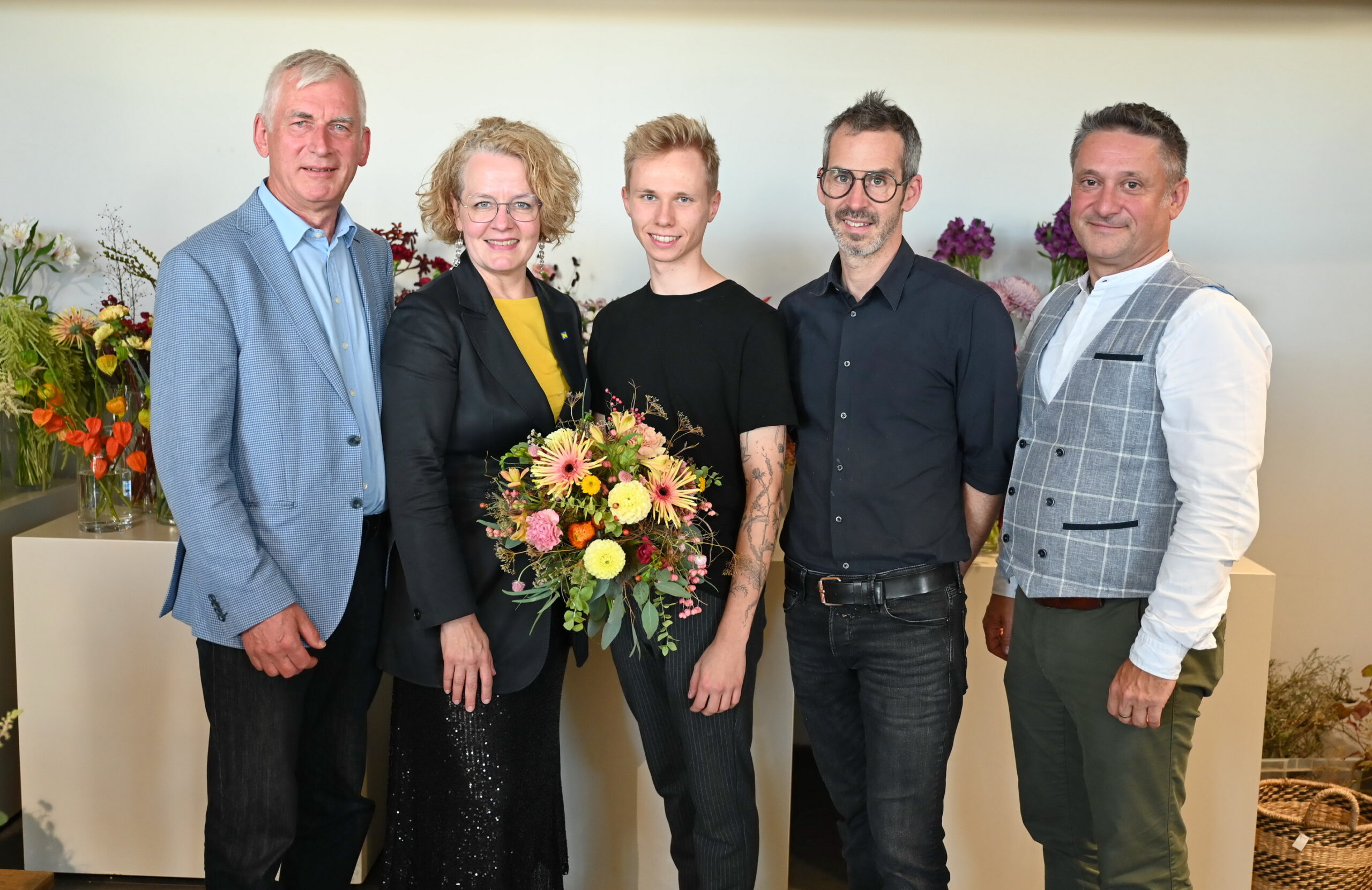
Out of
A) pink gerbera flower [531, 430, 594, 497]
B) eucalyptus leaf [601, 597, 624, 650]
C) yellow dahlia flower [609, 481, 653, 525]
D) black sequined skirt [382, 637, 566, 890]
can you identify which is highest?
pink gerbera flower [531, 430, 594, 497]

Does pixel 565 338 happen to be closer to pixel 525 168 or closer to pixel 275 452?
pixel 525 168

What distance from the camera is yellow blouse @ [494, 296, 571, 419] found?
7.42 feet

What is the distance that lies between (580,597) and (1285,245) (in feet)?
10.4

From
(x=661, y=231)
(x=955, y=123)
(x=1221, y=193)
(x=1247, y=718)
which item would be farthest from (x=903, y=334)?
(x=1221, y=193)

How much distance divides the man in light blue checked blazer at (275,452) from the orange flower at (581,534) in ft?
1.80

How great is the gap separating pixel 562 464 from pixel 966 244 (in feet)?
7.11

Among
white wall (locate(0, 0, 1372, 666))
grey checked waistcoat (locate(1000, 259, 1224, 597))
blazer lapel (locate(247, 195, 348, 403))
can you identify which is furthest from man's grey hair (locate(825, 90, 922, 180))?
white wall (locate(0, 0, 1372, 666))

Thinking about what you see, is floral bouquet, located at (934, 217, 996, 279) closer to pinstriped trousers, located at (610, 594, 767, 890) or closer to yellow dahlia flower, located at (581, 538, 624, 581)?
pinstriped trousers, located at (610, 594, 767, 890)

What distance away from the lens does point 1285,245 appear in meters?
3.80

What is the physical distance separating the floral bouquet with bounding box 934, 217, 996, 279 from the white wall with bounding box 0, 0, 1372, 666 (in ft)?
0.89

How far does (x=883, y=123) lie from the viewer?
220 cm

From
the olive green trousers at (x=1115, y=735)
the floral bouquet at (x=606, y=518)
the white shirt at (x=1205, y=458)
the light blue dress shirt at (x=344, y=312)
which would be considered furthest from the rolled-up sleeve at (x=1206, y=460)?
the light blue dress shirt at (x=344, y=312)

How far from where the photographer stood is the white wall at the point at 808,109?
373cm

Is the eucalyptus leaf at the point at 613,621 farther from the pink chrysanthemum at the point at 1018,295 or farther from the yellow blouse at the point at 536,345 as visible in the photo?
the pink chrysanthemum at the point at 1018,295
